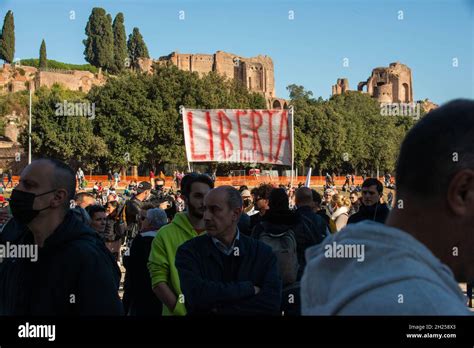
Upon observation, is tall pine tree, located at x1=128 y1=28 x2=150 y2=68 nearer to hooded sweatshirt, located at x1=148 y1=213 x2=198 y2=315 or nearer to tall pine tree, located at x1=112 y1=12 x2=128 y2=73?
tall pine tree, located at x1=112 y1=12 x2=128 y2=73

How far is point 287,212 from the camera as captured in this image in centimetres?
571

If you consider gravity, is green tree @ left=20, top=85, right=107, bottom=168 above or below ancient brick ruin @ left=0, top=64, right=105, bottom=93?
below

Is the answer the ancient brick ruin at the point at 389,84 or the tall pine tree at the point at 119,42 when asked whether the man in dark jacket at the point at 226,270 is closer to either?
the tall pine tree at the point at 119,42

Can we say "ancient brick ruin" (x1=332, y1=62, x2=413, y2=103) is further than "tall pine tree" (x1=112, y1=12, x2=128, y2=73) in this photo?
Yes

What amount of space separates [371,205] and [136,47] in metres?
106

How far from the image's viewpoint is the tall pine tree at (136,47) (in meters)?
109

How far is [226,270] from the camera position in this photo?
408cm

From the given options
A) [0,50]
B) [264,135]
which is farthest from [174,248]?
[0,50]

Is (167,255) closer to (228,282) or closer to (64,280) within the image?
(228,282)

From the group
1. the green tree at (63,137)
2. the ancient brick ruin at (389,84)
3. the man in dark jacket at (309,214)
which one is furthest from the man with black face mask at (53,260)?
the ancient brick ruin at (389,84)

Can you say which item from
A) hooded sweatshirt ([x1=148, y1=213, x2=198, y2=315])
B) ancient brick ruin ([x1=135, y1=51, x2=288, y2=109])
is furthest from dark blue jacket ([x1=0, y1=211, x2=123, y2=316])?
ancient brick ruin ([x1=135, y1=51, x2=288, y2=109])

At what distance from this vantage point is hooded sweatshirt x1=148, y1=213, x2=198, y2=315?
4.84m

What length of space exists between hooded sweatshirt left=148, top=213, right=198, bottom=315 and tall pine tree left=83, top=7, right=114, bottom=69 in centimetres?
9595

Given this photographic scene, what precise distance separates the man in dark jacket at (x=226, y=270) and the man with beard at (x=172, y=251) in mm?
621
